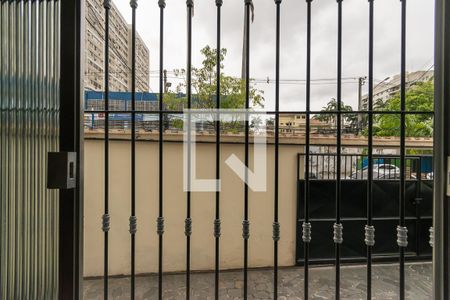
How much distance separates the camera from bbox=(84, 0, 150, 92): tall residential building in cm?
137

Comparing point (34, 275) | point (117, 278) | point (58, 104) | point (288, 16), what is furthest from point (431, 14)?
point (117, 278)

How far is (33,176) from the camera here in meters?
0.90

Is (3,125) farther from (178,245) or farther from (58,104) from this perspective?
(178,245)

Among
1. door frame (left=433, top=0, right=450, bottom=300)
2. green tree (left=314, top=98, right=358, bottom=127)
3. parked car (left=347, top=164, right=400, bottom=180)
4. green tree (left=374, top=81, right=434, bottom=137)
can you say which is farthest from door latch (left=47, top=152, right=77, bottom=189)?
parked car (left=347, top=164, right=400, bottom=180)

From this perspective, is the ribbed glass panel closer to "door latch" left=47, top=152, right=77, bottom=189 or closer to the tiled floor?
"door latch" left=47, top=152, right=77, bottom=189

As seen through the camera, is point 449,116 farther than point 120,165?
No

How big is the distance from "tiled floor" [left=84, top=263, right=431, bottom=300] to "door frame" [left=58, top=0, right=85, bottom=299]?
83.8 inches

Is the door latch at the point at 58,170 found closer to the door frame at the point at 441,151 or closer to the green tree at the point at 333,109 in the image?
the green tree at the point at 333,109

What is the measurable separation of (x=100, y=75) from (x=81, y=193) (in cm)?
188

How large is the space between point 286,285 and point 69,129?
2.93 meters

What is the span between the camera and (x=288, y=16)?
1505 millimetres

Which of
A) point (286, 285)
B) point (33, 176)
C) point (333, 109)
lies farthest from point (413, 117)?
point (33, 176)

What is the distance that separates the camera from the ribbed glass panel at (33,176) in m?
0.89

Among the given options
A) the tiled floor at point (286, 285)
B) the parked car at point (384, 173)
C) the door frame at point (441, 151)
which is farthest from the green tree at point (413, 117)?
the tiled floor at point (286, 285)
